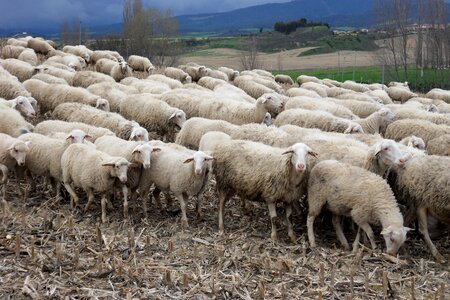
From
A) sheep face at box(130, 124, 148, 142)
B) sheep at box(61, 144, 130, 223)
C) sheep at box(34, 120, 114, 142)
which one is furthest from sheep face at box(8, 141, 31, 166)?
sheep face at box(130, 124, 148, 142)

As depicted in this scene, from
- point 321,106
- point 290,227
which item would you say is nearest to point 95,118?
point 321,106

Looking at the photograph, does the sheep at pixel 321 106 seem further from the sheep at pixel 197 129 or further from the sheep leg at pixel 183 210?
the sheep leg at pixel 183 210

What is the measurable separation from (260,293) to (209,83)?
584 inches

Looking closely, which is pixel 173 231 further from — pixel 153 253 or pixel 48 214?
pixel 48 214

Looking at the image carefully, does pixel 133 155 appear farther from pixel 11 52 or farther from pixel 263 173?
pixel 11 52

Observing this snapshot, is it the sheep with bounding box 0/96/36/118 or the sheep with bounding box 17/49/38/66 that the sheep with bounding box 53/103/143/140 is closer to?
the sheep with bounding box 0/96/36/118

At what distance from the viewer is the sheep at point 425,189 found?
749 cm

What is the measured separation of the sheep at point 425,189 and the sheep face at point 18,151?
19.6ft

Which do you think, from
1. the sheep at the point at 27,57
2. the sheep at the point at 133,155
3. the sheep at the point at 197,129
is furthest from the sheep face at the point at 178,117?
the sheep at the point at 27,57

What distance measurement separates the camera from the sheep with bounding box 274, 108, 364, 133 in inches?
454

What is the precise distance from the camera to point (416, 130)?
1152cm

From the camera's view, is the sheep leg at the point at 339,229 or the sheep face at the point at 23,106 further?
the sheep face at the point at 23,106

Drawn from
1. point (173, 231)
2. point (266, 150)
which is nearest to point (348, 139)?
point (266, 150)

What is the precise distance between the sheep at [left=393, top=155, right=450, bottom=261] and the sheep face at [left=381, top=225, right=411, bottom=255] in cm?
80
